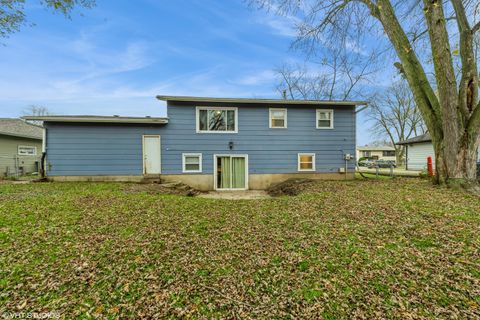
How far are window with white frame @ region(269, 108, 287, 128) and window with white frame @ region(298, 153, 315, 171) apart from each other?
1882mm

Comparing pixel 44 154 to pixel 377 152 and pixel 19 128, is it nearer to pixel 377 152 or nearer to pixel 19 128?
pixel 19 128

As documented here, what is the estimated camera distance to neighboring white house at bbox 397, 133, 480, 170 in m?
18.3

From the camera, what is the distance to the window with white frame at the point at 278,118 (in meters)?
10.6

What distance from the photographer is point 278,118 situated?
10633 mm

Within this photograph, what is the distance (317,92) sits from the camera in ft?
67.3

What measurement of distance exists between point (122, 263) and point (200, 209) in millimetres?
2447

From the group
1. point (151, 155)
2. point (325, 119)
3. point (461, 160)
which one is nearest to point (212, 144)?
point (151, 155)

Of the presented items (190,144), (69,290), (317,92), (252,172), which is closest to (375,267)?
(69,290)

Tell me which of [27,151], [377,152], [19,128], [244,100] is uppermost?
[244,100]

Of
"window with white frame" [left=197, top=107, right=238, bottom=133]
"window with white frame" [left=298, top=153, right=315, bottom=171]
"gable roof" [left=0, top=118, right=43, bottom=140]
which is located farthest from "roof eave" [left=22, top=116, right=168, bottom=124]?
"gable roof" [left=0, top=118, right=43, bottom=140]

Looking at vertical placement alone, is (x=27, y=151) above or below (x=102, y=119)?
below

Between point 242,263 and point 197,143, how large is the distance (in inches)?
314

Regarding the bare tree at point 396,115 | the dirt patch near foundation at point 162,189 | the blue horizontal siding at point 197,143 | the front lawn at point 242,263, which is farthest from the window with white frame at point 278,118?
the bare tree at point 396,115

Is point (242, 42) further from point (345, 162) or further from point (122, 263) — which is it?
point (122, 263)
